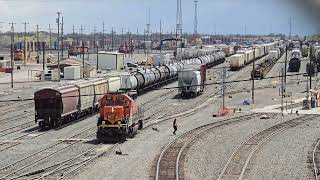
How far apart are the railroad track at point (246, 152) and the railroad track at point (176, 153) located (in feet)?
7.83

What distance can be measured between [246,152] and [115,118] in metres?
8.58

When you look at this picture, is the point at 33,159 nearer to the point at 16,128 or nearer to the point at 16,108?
the point at 16,128

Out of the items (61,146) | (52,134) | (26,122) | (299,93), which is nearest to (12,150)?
(61,146)

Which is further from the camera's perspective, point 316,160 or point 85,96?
point 85,96

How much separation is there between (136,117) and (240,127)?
9.49 meters

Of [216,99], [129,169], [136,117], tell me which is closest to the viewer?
[129,169]

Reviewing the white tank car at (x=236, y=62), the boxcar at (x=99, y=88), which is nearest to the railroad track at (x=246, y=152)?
the boxcar at (x=99, y=88)

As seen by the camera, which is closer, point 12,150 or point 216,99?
point 12,150

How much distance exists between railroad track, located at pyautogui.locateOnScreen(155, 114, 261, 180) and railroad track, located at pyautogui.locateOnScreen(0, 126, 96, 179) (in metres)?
6.30

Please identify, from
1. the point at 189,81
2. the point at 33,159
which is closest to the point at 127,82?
the point at 189,81

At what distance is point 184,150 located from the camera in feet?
116

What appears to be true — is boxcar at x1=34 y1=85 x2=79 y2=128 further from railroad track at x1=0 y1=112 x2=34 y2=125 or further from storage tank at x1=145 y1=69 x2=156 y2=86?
storage tank at x1=145 y1=69 x2=156 y2=86

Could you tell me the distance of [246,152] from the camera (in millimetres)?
35062

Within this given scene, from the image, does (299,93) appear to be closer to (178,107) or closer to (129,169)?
(178,107)
